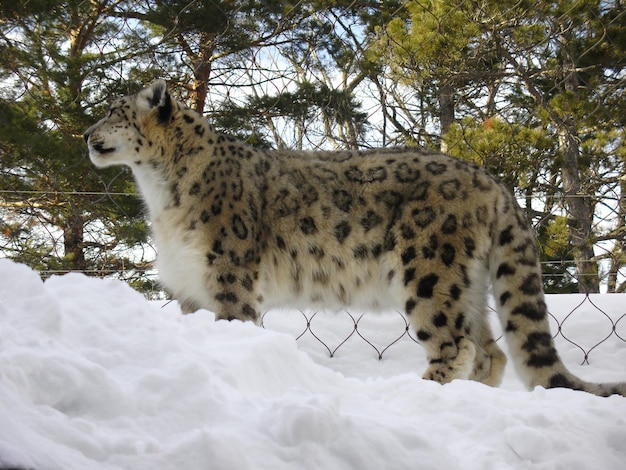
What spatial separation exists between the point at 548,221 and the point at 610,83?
1398mm

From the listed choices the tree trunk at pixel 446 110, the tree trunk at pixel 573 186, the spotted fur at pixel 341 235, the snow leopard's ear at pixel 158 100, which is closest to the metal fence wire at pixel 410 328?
the spotted fur at pixel 341 235

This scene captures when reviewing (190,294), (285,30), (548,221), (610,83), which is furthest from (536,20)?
(190,294)

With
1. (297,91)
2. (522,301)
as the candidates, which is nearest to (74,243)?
(297,91)

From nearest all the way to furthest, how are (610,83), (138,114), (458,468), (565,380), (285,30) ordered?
(458,468)
(565,380)
(138,114)
(285,30)
(610,83)

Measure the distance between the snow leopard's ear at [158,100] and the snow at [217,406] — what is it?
1.27 meters

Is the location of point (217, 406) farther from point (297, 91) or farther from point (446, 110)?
point (446, 110)

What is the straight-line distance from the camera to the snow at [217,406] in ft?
3.28

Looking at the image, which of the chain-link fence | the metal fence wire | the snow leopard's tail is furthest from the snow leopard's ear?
the chain-link fence

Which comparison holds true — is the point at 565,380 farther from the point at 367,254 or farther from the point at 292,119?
the point at 292,119

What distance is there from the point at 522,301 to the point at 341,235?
71 cm

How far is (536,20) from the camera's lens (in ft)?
19.1

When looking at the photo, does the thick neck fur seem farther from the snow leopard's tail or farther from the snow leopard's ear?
the snow leopard's tail

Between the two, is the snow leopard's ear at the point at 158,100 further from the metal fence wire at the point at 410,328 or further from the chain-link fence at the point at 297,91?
the chain-link fence at the point at 297,91

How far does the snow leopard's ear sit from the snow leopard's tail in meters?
1.42
